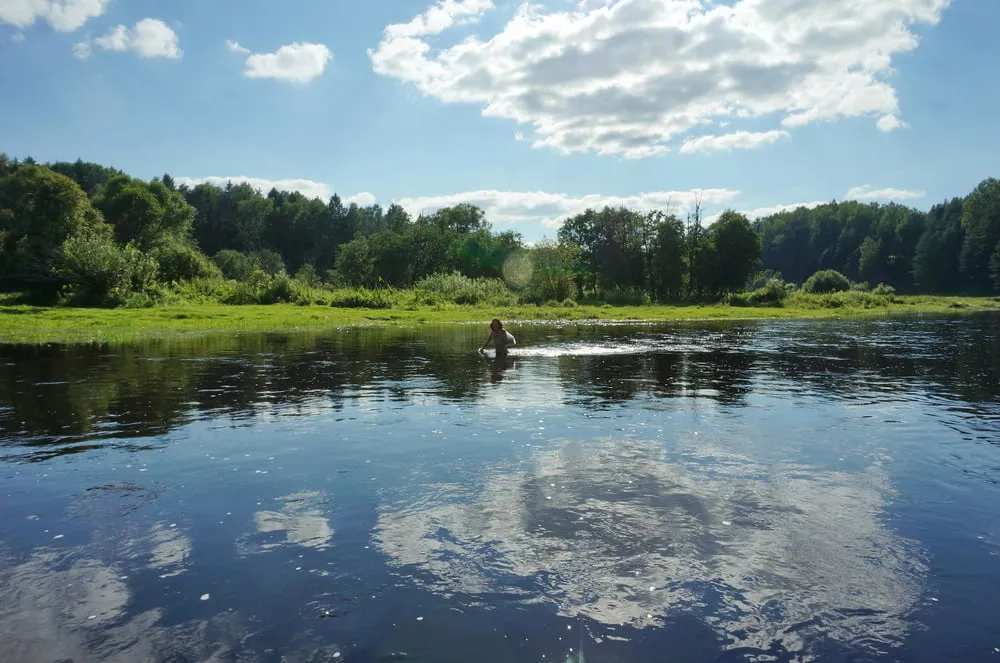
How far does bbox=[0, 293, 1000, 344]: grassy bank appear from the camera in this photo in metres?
48.7

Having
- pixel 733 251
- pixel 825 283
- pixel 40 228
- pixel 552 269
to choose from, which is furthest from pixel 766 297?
pixel 40 228

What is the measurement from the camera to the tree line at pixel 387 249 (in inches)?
3145

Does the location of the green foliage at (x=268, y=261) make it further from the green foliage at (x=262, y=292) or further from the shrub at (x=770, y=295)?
the shrub at (x=770, y=295)

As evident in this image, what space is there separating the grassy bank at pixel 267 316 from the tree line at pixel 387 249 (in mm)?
10069

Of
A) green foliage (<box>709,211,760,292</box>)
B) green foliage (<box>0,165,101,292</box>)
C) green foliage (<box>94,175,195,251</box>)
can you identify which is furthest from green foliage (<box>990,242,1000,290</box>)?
green foliage (<box>0,165,101,292</box>)

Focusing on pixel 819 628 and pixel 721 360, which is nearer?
pixel 819 628

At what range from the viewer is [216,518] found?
11.1m

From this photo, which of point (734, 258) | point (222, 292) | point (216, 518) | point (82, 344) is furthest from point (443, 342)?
point (734, 258)

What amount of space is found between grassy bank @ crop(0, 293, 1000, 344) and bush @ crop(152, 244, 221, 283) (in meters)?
21.2

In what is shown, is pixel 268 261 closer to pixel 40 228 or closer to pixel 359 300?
pixel 40 228

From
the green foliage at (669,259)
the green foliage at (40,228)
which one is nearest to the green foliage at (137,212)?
the green foliage at (40,228)

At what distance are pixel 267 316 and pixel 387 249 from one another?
76243mm

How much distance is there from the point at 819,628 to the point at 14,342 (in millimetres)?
48493

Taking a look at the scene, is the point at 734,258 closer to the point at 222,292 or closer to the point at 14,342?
the point at 222,292
